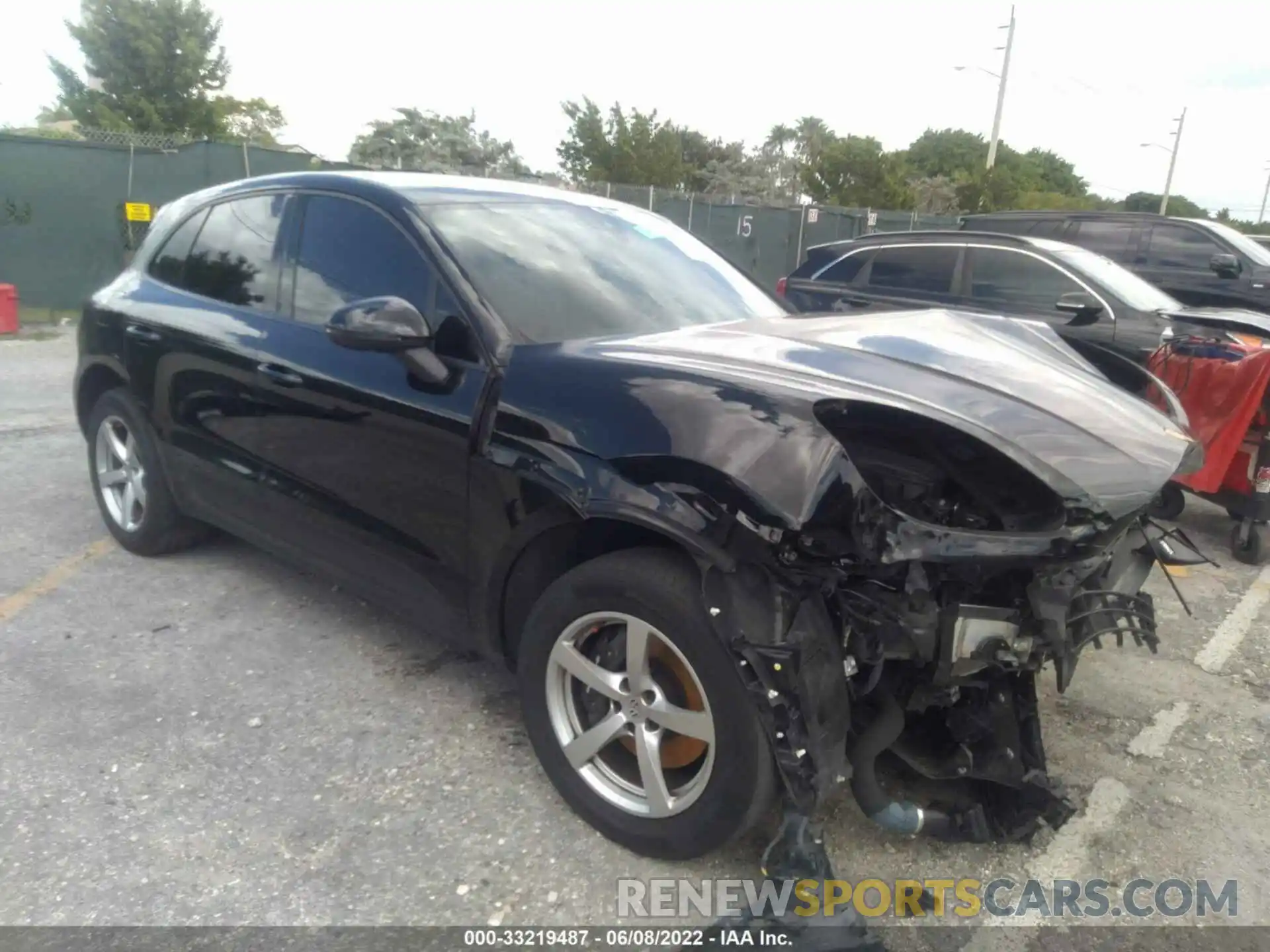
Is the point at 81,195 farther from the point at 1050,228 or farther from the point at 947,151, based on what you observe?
the point at 947,151

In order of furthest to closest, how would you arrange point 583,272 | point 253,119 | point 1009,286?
point 253,119
point 1009,286
point 583,272

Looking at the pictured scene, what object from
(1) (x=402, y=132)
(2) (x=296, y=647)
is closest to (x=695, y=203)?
(2) (x=296, y=647)

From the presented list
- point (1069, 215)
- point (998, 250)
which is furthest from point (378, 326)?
point (1069, 215)

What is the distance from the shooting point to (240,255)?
3.70 metres

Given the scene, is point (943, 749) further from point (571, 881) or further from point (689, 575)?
point (571, 881)

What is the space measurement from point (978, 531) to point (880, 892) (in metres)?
1.01

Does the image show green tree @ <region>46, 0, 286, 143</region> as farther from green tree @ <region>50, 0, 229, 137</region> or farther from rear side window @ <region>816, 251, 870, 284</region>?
rear side window @ <region>816, 251, 870, 284</region>

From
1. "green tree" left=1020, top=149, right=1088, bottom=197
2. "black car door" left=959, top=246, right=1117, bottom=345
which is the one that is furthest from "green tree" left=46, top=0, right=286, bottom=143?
"green tree" left=1020, top=149, right=1088, bottom=197

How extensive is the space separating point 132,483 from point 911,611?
370cm

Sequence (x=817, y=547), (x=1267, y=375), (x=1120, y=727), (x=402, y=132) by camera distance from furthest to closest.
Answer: (x=402, y=132) < (x=1267, y=375) < (x=1120, y=727) < (x=817, y=547)

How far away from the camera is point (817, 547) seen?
2064 mm

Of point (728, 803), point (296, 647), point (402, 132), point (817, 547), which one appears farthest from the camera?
point (402, 132)

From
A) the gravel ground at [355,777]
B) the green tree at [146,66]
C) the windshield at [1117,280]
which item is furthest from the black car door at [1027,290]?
the green tree at [146,66]

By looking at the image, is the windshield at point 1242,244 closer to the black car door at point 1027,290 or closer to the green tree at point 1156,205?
the black car door at point 1027,290
